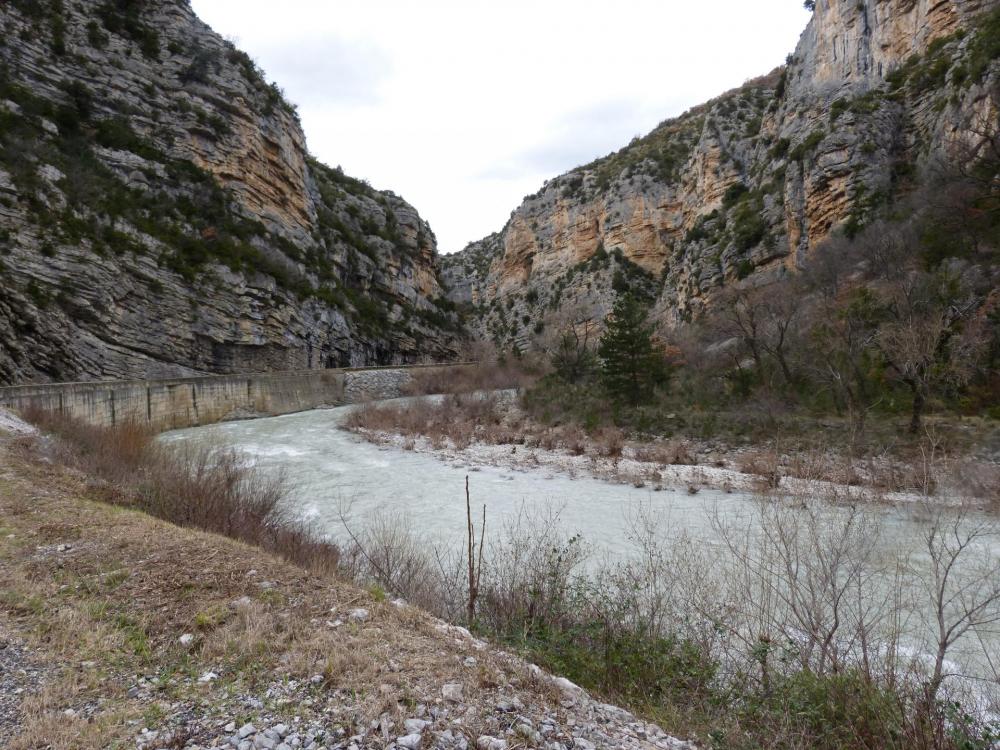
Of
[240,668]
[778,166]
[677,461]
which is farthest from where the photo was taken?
[778,166]

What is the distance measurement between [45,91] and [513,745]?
115ft

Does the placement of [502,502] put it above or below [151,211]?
below

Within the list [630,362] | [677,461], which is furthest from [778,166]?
[677,461]

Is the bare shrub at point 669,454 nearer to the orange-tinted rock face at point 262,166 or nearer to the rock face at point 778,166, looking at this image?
the rock face at point 778,166

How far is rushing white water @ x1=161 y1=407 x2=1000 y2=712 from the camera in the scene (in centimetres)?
712

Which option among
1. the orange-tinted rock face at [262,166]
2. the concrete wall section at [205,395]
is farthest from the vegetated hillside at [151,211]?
the concrete wall section at [205,395]

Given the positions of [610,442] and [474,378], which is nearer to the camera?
[610,442]

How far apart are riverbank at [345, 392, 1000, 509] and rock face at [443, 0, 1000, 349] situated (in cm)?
1544

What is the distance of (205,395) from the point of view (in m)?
20.4

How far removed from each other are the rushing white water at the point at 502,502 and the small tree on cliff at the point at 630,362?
8362 mm

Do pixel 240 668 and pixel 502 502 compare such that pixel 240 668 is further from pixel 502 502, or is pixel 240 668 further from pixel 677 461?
pixel 677 461

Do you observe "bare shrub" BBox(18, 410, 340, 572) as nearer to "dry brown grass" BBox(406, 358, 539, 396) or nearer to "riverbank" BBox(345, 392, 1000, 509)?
"riverbank" BBox(345, 392, 1000, 509)

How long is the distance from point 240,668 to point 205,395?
20894 millimetres

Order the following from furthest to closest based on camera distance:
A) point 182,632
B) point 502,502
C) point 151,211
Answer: point 151,211 → point 502,502 → point 182,632
